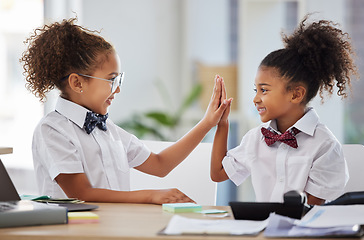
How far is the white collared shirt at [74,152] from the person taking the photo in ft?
5.55

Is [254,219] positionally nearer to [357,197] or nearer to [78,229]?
[357,197]

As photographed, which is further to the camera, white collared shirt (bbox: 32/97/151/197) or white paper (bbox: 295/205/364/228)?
white collared shirt (bbox: 32/97/151/197)

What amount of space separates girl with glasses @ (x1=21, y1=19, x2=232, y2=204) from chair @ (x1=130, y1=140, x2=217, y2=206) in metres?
0.07

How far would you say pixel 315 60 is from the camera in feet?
6.02

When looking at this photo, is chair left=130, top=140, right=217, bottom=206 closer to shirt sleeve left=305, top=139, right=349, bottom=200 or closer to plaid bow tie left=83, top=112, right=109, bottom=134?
plaid bow tie left=83, top=112, right=109, bottom=134

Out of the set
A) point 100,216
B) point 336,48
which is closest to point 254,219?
point 100,216

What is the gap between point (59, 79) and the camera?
1.91 m

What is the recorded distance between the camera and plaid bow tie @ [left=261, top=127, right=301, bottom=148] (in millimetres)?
1782

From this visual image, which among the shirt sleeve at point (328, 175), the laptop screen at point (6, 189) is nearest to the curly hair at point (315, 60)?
the shirt sleeve at point (328, 175)

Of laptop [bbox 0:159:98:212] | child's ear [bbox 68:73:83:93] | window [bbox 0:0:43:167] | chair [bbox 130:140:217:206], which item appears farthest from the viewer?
window [bbox 0:0:43:167]

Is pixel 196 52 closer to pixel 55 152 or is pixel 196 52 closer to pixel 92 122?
pixel 92 122

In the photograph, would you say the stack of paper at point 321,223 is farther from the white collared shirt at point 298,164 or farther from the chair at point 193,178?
the chair at point 193,178

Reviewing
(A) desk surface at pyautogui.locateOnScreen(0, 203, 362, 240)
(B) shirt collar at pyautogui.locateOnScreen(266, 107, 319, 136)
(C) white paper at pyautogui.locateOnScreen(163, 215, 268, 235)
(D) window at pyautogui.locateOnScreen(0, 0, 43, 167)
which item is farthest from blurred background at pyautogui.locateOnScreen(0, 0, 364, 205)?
(C) white paper at pyautogui.locateOnScreen(163, 215, 268, 235)

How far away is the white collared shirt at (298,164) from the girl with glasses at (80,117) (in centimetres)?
19
